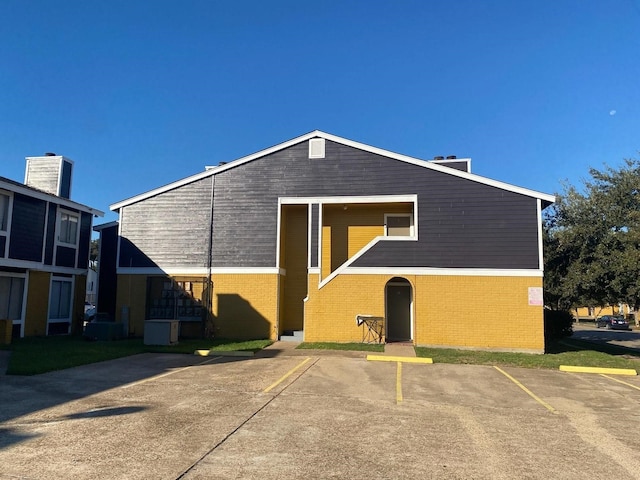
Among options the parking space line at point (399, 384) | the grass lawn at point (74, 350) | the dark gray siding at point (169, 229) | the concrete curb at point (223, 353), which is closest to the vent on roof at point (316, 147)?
the dark gray siding at point (169, 229)

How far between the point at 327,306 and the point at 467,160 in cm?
1083

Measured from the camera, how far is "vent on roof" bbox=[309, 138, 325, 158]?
730 inches

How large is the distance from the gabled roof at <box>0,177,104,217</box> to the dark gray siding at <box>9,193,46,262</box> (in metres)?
0.25

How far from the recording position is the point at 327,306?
56.0 ft

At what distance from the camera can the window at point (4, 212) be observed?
1605 cm

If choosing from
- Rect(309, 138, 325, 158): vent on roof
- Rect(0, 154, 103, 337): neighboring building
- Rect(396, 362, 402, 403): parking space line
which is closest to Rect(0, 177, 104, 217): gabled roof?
Rect(0, 154, 103, 337): neighboring building

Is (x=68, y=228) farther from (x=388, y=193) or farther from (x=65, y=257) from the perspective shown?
(x=388, y=193)

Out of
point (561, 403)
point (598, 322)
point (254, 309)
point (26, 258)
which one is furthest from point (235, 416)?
point (598, 322)

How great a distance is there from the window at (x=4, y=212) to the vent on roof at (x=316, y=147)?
1146 cm

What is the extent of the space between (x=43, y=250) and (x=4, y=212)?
218 centimetres

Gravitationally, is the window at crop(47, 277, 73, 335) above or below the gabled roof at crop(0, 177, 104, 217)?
below

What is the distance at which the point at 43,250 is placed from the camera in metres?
17.8

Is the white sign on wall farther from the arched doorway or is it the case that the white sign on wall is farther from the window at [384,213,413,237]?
the window at [384,213,413,237]

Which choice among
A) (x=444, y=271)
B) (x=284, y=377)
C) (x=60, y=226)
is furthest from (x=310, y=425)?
(x=60, y=226)
